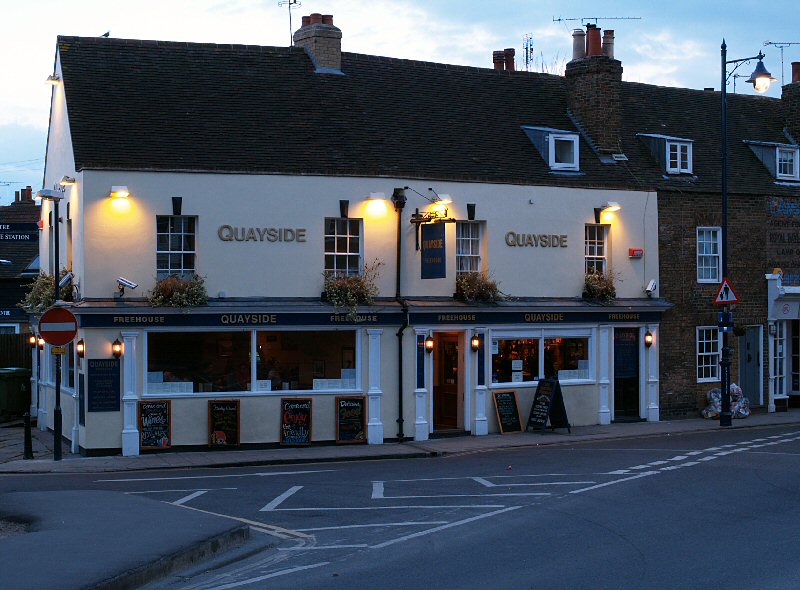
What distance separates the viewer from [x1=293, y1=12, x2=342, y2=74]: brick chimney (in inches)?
1038

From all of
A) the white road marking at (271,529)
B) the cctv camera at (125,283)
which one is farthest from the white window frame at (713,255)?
the white road marking at (271,529)

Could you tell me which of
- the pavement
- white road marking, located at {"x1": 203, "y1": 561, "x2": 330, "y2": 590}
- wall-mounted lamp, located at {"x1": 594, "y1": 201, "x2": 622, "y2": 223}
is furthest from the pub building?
white road marking, located at {"x1": 203, "y1": 561, "x2": 330, "y2": 590}

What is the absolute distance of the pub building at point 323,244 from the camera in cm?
2206

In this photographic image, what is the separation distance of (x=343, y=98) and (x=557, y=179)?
5792 millimetres

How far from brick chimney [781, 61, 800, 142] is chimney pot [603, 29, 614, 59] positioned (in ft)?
23.0

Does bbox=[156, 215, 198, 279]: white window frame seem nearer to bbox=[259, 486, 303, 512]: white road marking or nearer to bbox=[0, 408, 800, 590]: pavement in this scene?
bbox=[0, 408, 800, 590]: pavement

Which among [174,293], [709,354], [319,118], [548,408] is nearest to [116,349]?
[174,293]

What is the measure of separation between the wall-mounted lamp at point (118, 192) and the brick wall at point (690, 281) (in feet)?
46.4

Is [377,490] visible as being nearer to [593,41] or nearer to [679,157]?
[679,157]

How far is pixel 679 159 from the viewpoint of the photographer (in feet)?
94.7

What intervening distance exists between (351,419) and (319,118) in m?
7.30

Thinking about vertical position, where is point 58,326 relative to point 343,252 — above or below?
below

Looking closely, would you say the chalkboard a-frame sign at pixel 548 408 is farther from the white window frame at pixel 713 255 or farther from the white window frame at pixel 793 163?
the white window frame at pixel 793 163

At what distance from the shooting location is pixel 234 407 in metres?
22.4
